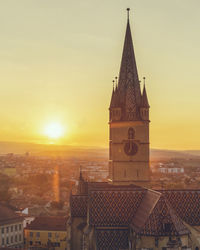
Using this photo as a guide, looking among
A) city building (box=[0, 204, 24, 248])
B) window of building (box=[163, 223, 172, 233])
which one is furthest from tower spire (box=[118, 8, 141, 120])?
city building (box=[0, 204, 24, 248])

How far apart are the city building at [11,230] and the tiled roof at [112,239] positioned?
3810 centimetres

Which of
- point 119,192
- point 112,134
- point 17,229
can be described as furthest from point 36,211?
point 119,192

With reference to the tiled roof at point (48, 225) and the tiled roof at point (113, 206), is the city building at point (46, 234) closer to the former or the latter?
the tiled roof at point (48, 225)

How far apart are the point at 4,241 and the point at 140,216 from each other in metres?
42.0

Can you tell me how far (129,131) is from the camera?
5284 cm

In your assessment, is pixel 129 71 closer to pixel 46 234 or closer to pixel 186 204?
pixel 186 204

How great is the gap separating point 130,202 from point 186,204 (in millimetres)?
5386

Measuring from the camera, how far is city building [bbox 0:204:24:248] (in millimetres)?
74688

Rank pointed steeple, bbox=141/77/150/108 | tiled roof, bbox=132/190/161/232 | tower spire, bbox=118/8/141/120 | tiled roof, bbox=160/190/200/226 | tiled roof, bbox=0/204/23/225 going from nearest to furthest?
1. tiled roof, bbox=132/190/161/232
2. tiled roof, bbox=160/190/200/226
3. pointed steeple, bbox=141/77/150/108
4. tower spire, bbox=118/8/141/120
5. tiled roof, bbox=0/204/23/225

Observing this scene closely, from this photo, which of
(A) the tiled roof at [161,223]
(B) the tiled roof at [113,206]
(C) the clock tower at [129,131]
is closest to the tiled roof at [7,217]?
(C) the clock tower at [129,131]

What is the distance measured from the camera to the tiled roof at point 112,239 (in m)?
39.0


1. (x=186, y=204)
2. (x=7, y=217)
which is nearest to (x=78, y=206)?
(x=186, y=204)

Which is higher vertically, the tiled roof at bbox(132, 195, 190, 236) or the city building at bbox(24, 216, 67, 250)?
the tiled roof at bbox(132, 195, 190, 236)

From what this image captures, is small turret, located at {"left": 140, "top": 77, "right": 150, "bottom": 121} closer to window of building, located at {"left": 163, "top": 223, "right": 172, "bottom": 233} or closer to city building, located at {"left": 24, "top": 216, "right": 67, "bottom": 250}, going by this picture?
window of building, located at {"left": 163, "top": 223, "right": 172, "bottom": 233}
